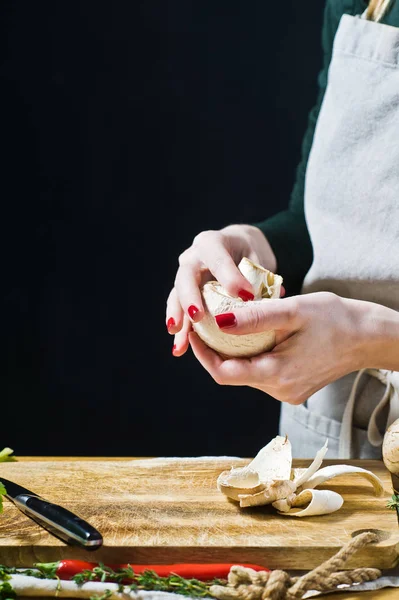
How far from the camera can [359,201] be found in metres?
1.33

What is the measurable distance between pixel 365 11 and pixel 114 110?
111 cm

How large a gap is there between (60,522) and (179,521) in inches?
6.2

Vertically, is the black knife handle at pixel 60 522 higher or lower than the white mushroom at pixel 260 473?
lower

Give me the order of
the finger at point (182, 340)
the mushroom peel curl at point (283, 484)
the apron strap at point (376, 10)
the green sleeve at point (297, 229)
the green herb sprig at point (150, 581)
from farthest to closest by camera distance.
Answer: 1. the green sleeve at point (297, 229)
2. the apron strap at point (376, 10)
3. the finger at point (182, 340)
4. the mushroom peel curl at point (283, 484)
5. the green herb sprig at point (150, 581)

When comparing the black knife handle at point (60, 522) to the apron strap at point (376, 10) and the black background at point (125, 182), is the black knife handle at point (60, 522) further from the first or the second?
the black background at point (125, 182)

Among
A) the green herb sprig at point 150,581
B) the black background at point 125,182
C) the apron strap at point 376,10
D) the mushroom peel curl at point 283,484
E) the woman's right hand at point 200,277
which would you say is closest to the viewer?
the green herb sprig at point 150,581

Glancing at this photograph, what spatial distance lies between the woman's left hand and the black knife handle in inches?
11.9

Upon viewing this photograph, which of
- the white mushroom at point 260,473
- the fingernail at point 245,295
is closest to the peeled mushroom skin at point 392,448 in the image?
the white mushroom at point 260,473

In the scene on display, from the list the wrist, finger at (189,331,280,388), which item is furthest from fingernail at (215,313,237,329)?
the wrist

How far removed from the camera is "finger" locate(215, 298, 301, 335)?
1.03m

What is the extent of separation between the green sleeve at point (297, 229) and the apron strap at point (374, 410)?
0.31 m

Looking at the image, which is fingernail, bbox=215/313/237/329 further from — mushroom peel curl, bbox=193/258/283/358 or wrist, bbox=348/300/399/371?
wrist, bbox=348/300/399/371

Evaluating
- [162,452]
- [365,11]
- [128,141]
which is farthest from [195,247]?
[162,452]

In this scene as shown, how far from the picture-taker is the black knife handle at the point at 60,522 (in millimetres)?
912
